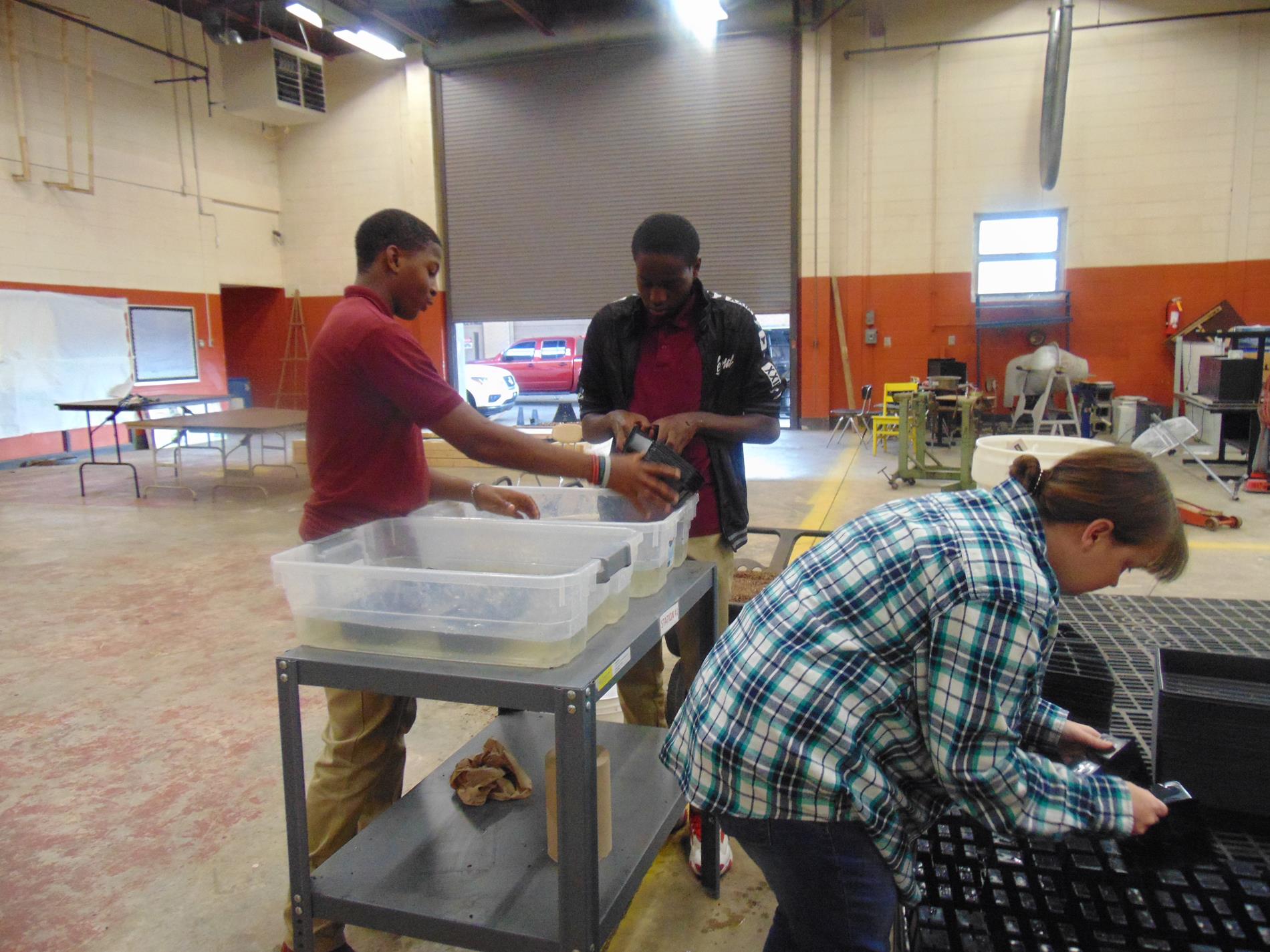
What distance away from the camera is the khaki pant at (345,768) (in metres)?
1.70

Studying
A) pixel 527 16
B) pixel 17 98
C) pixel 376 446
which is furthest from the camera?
pixel 527 16

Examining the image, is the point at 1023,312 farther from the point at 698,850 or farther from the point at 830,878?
the point at 830,878

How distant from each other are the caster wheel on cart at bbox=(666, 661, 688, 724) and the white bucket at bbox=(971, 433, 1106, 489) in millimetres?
1108

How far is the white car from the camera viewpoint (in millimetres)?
11305

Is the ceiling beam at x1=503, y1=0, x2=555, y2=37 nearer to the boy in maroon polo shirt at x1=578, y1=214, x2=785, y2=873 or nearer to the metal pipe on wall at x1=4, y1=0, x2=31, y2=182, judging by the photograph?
the metal pipe on wall at x1=4, y1=0, x2=31, y2=182

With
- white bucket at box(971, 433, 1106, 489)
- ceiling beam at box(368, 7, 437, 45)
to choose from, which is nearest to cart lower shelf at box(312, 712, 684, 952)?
white bucket at box(971, 433, 1106, 489)

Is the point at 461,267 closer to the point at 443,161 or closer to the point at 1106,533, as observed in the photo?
the point at 443,161

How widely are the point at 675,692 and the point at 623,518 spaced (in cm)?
58

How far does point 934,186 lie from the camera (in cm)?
981

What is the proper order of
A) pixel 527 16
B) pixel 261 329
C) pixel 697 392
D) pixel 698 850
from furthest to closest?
pixel 261 329
pixel 527 16
pixel 697 392
pixel 698 850

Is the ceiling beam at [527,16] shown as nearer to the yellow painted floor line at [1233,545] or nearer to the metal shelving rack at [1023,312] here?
the metal shelving rack at [1023,312]

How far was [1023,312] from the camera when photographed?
9.62m

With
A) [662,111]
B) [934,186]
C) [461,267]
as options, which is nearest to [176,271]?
[461,267]

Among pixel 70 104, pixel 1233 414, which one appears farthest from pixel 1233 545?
pixel 70 104
